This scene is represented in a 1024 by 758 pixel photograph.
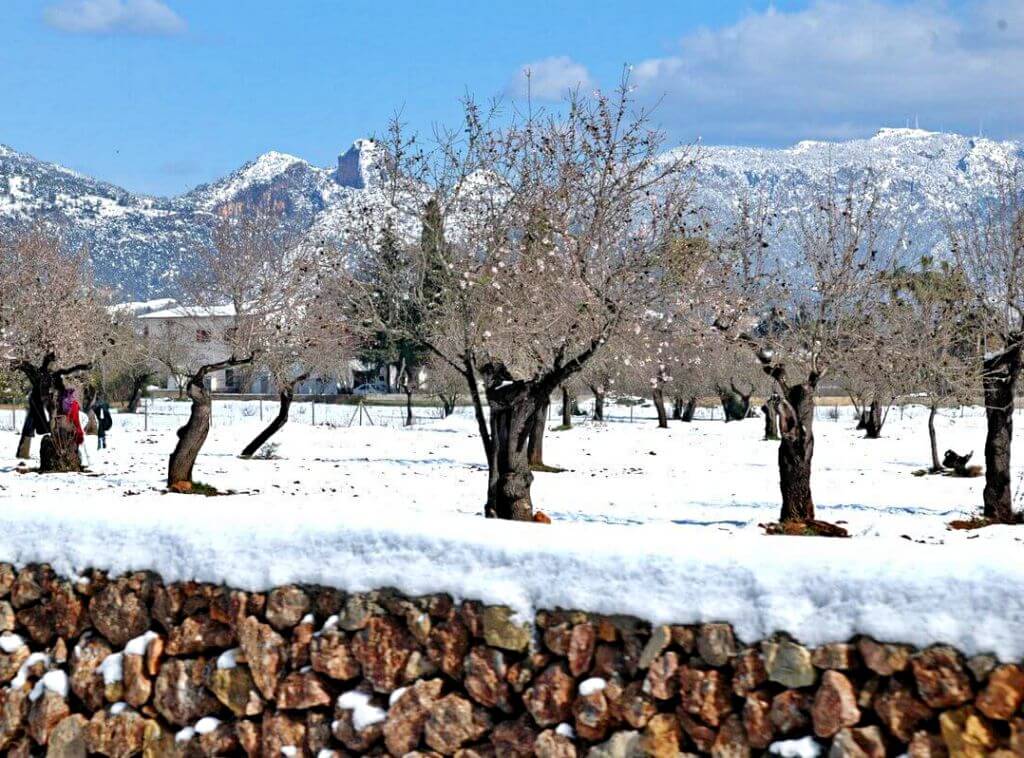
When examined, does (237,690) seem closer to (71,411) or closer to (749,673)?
(749,673)

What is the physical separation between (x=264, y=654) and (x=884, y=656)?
11.2ft

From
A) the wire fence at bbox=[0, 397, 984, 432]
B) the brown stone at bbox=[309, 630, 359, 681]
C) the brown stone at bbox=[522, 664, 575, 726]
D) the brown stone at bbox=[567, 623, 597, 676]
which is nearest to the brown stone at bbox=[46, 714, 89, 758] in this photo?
the brown stone at bbox=[309, 630, 359, 681]

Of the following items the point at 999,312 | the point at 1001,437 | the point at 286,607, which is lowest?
the point at 286,607

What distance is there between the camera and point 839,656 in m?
5.54

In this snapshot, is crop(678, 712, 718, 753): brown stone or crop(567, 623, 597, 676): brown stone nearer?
crop(678, 712, 718, 753): brown stone

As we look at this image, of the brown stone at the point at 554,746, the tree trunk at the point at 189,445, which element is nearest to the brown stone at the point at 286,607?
the brown stone at the point at 554,746

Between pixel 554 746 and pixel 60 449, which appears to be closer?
pixel 554 746

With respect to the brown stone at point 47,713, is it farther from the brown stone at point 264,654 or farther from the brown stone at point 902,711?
the brown stone at point 902,711

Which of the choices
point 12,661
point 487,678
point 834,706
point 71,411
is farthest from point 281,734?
point 71,411

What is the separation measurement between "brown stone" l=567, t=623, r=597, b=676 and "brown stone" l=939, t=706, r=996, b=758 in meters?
1.67

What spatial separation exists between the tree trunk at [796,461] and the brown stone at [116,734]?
11887 mm

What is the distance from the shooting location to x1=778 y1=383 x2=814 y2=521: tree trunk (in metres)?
17.8

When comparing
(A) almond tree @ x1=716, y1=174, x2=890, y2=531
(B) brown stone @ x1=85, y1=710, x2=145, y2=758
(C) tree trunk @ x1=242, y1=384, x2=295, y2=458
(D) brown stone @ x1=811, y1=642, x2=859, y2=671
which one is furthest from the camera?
(C) tree trunk @ x1=242, y1=384, x2=295, y2=458

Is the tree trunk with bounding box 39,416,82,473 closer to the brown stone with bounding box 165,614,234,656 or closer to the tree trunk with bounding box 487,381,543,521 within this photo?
the tree trunk with bounding box 487,381,543,521
